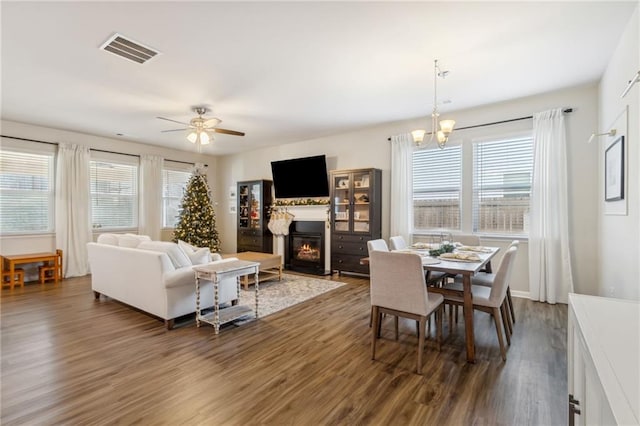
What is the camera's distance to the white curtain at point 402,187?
5.21 metres

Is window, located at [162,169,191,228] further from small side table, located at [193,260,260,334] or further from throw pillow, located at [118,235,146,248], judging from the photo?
small side table, located at [193,260,260,334]

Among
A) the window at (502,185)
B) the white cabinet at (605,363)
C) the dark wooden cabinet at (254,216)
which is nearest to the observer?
the white cabinet at (605,363)

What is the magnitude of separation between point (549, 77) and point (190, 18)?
396 centimetres

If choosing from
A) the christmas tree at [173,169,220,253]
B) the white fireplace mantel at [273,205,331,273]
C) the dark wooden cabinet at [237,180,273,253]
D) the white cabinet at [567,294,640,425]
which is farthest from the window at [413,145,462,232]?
the christmas tree at [173,169,220,253]

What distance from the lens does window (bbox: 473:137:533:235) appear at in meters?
4.34

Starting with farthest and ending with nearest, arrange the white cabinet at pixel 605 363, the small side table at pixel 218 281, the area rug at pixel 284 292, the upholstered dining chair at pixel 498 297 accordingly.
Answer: the area rug at pixel 284 292, the small side table at pixel 218 281, the upholstered dining chair at pixel 498 297, the white cabinet at pixel 605 363

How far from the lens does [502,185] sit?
4.49 meters

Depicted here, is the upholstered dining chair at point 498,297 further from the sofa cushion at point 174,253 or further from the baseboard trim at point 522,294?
the sofa cushion at point 174,253

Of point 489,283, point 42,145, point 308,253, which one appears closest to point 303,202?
point 308,253

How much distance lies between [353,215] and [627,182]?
12.0 ft

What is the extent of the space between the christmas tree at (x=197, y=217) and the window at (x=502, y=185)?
5351 mm

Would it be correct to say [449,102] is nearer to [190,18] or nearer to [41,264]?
[190,18]

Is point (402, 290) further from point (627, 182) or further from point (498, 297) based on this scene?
point (627, 182)

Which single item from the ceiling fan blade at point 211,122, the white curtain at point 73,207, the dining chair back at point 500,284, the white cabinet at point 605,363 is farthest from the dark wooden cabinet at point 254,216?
the white cabinet at point 605,363
